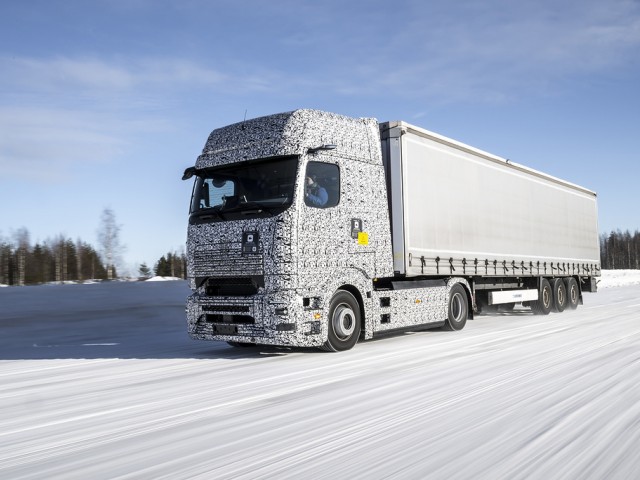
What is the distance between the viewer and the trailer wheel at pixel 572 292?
59.9ft

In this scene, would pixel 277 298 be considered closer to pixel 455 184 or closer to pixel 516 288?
pixel 455 184

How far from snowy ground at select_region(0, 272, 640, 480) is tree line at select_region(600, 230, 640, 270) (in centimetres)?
14469

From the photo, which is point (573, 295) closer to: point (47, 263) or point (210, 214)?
point (210, 214)

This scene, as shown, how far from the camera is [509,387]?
6008mm

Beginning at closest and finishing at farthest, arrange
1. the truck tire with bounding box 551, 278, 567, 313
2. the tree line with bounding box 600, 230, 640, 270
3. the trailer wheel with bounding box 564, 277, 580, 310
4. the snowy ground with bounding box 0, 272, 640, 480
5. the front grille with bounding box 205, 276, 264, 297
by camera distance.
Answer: the snowy ground with bounding box 0, 272, 640, 480, the front grille with bounding box 205, 276, 264, 297, the truck tire with bounding box 551, 278, 567, 313, the trailer wheel with bounding box 564, 277, 580, 310, the tree line with bounding box 600, 230, 640, 270

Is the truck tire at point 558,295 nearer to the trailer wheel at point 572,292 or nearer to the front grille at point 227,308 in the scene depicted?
the trailer wheel at point 572,292

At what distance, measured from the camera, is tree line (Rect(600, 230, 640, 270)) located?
144500 mm

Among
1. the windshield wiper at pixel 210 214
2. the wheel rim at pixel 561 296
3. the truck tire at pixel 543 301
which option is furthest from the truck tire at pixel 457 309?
the wheel rim at pixel 561 296

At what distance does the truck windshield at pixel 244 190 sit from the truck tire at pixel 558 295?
1115 cm

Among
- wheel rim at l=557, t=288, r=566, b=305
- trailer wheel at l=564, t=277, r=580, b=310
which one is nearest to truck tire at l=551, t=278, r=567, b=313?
wheel rim at l=557, t=288, r=566, b=305

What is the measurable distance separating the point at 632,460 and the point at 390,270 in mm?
6568

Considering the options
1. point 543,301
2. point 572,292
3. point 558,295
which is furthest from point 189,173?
point 572,292

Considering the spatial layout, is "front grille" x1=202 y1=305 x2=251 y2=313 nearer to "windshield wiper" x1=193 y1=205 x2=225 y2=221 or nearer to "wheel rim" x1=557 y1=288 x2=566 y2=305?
"windshield wiper" x1=193 y1=205 x2=225 y2=221

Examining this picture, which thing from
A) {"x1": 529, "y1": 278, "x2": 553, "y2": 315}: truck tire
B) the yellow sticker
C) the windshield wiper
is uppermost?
the windshield wiper
